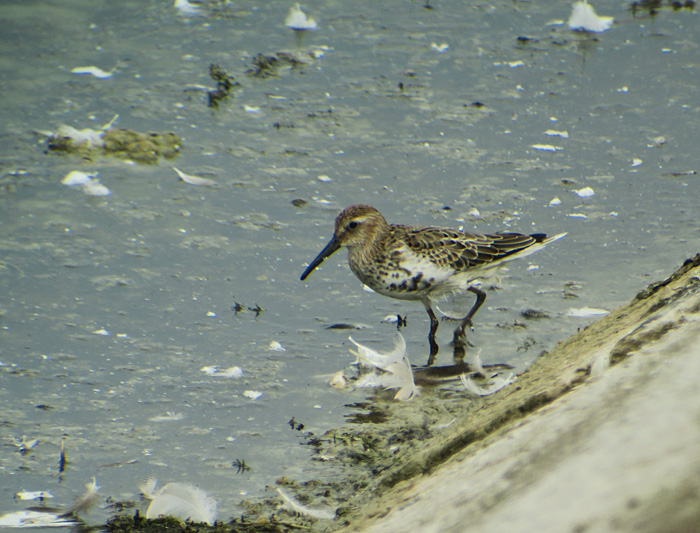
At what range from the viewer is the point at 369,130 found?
9602mm

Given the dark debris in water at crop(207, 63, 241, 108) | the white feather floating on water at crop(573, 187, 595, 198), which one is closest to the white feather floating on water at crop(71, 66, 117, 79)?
the dark debris in water at crop(207, 63, 241, 108)

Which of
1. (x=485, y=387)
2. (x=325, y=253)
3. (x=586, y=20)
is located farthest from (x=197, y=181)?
(x=586, y=20)

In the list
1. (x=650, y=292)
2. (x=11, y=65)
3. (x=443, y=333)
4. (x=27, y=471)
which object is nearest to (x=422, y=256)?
(x=443, y=333)

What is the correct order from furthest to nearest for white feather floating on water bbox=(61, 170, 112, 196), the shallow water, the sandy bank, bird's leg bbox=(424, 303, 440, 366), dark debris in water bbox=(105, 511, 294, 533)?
white feather floating on water bbox=(61, 170, 112, 196), bird's leg bbox=(424, 303, 440, 366), the shallow water, dark debris in water bbox=(105, 511, 294, 533), the sandy bank

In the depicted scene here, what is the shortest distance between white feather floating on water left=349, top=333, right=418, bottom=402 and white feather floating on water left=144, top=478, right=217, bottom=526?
1.61m

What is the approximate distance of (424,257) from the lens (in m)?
6.38

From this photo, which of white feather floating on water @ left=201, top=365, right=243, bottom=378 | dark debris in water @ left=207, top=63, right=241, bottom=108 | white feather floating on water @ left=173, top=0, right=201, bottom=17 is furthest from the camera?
white feather floating on water @ left=173, top=0, right=201, bottom=17

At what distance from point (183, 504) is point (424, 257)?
2.85 metres

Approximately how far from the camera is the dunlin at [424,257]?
629 centimetres

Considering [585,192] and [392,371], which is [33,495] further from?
[585,192]

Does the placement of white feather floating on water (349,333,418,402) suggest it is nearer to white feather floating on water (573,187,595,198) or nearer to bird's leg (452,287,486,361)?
bird's leg (452,287,486,361)

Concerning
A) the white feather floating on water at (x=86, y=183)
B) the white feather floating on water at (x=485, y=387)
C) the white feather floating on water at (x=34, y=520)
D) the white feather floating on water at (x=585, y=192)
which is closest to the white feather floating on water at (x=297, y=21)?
the white feather floating on water at (x=86, y=183)

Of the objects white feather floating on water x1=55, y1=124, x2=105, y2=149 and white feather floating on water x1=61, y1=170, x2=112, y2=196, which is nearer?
white feather floating on water x1=61, y1=170, x2=112, y2=196

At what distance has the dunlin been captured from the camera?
20.6ft
